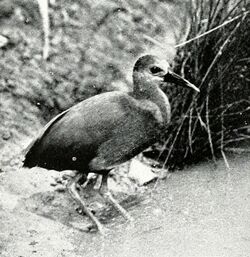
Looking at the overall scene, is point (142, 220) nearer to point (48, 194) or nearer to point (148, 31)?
point (48, 194)

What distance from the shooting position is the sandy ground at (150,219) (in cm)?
316

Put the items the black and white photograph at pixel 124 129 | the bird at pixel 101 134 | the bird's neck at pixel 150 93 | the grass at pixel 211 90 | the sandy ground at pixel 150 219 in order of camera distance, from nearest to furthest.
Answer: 1. the sandy ground at pixel 150 219
2. the black and white photograph at pixel 124 129
3. the bird at pixel 101 134
4. the bird's neck at pixel 150 93
5. the grass at pixel 211 90

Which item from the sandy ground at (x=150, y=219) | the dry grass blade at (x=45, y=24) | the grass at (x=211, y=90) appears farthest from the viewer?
the dry grass blade at (x=45, y=24)

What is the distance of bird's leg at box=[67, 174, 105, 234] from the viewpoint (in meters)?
3.51

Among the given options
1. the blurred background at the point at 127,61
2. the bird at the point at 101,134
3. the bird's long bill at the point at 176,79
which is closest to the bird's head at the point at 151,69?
the bird's long bill at the point at 176,79

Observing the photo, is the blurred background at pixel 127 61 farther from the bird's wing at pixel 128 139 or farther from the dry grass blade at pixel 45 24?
the bird's wing at pixel 128 139

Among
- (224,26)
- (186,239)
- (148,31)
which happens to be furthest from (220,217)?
(148,31)

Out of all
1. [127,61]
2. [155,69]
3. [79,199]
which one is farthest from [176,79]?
[79,199]

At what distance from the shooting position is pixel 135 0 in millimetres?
4512

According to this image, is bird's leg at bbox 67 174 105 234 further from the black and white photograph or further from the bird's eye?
the bird's eye

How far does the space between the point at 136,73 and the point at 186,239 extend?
39.2 inches

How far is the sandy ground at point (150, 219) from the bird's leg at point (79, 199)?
0.06m

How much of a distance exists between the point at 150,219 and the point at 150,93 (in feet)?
2.27

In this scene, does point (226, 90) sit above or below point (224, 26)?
below
